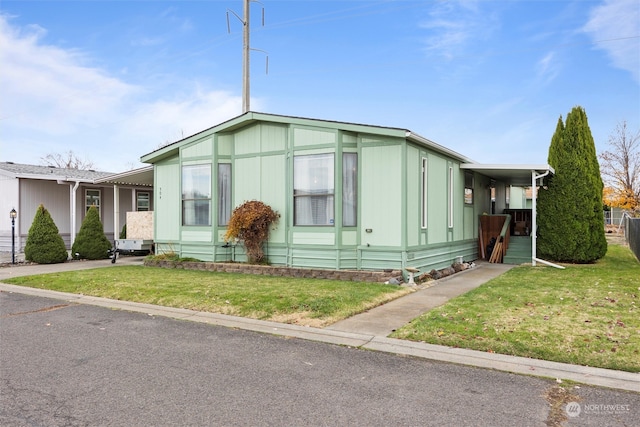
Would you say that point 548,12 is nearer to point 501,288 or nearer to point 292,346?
point 501,288

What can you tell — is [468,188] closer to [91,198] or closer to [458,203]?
[458,203]

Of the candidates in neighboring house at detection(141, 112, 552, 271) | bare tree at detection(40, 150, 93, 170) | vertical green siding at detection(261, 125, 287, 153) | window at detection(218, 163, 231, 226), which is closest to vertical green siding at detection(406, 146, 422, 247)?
neighboring house at detection(141, 112, 552, 271)

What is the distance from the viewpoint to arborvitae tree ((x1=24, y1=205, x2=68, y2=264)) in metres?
14.4

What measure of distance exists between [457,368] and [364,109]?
844 inches

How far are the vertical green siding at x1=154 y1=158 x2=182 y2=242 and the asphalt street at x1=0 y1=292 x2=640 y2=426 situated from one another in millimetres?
7695

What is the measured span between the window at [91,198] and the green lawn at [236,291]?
904cm

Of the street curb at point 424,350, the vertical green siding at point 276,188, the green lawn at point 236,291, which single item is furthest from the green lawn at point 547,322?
the vertical green siding at point 276,188

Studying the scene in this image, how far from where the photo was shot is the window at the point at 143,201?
21073 millimetres

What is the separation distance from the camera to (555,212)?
13.5 metres

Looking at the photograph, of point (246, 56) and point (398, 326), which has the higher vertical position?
point (246, 56)

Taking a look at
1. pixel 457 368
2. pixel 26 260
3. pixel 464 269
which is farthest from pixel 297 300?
pixel 26 260

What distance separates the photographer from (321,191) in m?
10.8

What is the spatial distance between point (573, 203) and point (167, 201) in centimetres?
1196

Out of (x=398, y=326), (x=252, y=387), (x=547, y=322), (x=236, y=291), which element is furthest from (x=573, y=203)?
(x=252, y=387)
